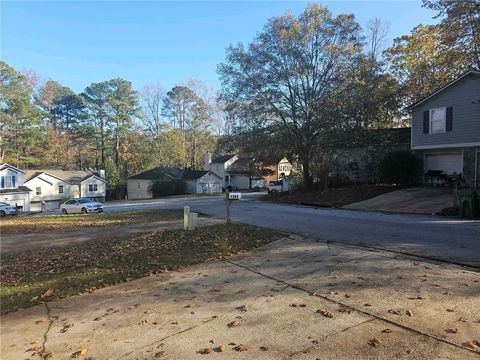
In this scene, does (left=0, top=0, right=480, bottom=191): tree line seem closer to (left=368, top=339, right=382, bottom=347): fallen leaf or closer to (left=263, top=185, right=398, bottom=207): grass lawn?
(left=263, top=185, right=398, bottom=207): grass lawn

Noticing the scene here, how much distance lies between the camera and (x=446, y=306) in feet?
15.9

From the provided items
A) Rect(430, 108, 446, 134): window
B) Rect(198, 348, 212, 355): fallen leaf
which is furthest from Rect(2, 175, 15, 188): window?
Rect(198, 348, 212, 355): fallen leaf

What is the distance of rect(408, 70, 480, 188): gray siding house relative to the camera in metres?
21.8

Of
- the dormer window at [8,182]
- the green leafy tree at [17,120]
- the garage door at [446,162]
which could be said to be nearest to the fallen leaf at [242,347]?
the garage door at [446,162]

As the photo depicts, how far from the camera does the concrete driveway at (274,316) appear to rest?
4027 millimetres

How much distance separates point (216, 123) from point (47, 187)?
28.9 metres

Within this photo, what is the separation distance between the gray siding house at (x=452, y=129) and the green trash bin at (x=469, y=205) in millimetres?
A: 8298

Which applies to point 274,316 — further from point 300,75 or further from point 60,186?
point 60,186

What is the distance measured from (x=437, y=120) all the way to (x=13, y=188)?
48.4 meters

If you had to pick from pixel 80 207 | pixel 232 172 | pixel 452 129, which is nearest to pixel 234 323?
pixel 452 129

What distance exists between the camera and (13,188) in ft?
166

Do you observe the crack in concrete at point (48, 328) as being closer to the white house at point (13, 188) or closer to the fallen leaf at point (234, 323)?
the fallen leaf at point (234, 323)

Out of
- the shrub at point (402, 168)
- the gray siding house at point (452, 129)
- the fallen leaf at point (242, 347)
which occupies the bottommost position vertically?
the fallen leaf at point (242, 347)

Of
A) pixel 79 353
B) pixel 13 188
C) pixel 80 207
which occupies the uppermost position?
pixel 79 353
